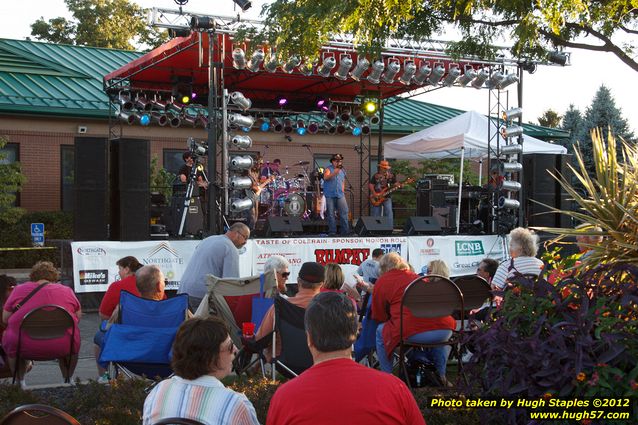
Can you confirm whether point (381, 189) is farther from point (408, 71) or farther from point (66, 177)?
point (66, 177)

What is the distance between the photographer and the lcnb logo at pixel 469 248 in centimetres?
1580

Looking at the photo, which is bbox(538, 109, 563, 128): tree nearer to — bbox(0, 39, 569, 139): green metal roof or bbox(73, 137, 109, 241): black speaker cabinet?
bbox(0, 39, 569, 139): green metal roof

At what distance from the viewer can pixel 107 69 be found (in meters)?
25.7

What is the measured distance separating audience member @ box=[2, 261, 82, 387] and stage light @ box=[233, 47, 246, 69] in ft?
26.8

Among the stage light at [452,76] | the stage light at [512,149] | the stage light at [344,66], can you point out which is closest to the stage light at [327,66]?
the stage light at [344,66]

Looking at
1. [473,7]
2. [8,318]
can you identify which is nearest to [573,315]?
[473,7]

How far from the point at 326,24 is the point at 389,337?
129 inches

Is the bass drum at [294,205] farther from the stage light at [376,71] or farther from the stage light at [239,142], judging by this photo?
the stage light at [239,142]

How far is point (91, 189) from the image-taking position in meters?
13.3

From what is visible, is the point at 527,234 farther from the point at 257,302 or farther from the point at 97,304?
the point at 97,304

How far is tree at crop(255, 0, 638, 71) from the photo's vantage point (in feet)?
24.0

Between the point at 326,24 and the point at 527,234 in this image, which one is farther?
the point at 326,24

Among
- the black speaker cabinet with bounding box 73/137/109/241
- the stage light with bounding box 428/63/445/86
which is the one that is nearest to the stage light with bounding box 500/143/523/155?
the stage light with bounding box 428/63/445/86

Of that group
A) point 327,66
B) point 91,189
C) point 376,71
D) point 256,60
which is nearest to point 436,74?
point 376,71
